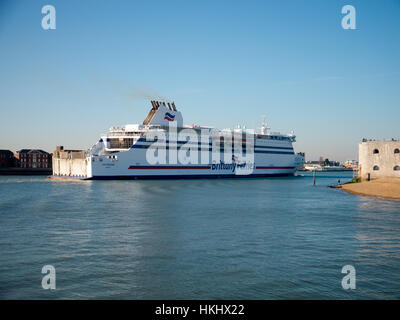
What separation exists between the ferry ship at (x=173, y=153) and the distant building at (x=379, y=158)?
2857cm

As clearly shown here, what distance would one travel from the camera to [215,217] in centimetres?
2181

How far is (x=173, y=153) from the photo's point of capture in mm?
63594

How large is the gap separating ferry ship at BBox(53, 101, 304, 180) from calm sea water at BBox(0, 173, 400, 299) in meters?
34.2

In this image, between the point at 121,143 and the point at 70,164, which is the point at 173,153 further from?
the point at 70,164

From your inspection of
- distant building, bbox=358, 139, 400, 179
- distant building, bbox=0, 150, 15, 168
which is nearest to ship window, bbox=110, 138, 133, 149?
distant building, bbox=358, 139, 400, 179

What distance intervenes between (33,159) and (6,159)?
679 centimetres

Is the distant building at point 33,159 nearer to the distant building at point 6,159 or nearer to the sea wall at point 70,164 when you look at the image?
the distant building at point 6,159

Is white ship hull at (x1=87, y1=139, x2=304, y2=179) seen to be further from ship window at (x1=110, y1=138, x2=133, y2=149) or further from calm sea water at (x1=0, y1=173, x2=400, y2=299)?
calm sea water at (x1=0, y1=173, x2=400, y2=299)

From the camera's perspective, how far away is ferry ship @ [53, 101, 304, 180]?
58.0 m

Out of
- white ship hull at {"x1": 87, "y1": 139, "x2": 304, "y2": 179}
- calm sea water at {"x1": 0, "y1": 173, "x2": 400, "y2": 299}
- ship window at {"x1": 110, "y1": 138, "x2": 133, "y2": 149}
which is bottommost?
calm sea water at {"x1": 0, "y1": 173, "x2": 400, "y2": 299}

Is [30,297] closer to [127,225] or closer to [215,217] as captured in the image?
[127,225]

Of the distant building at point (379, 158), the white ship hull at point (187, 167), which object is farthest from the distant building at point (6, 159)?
the distant building at point (379, 158)

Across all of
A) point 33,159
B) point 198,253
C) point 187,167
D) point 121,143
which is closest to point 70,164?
point 121,143

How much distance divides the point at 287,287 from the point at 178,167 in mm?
53389
